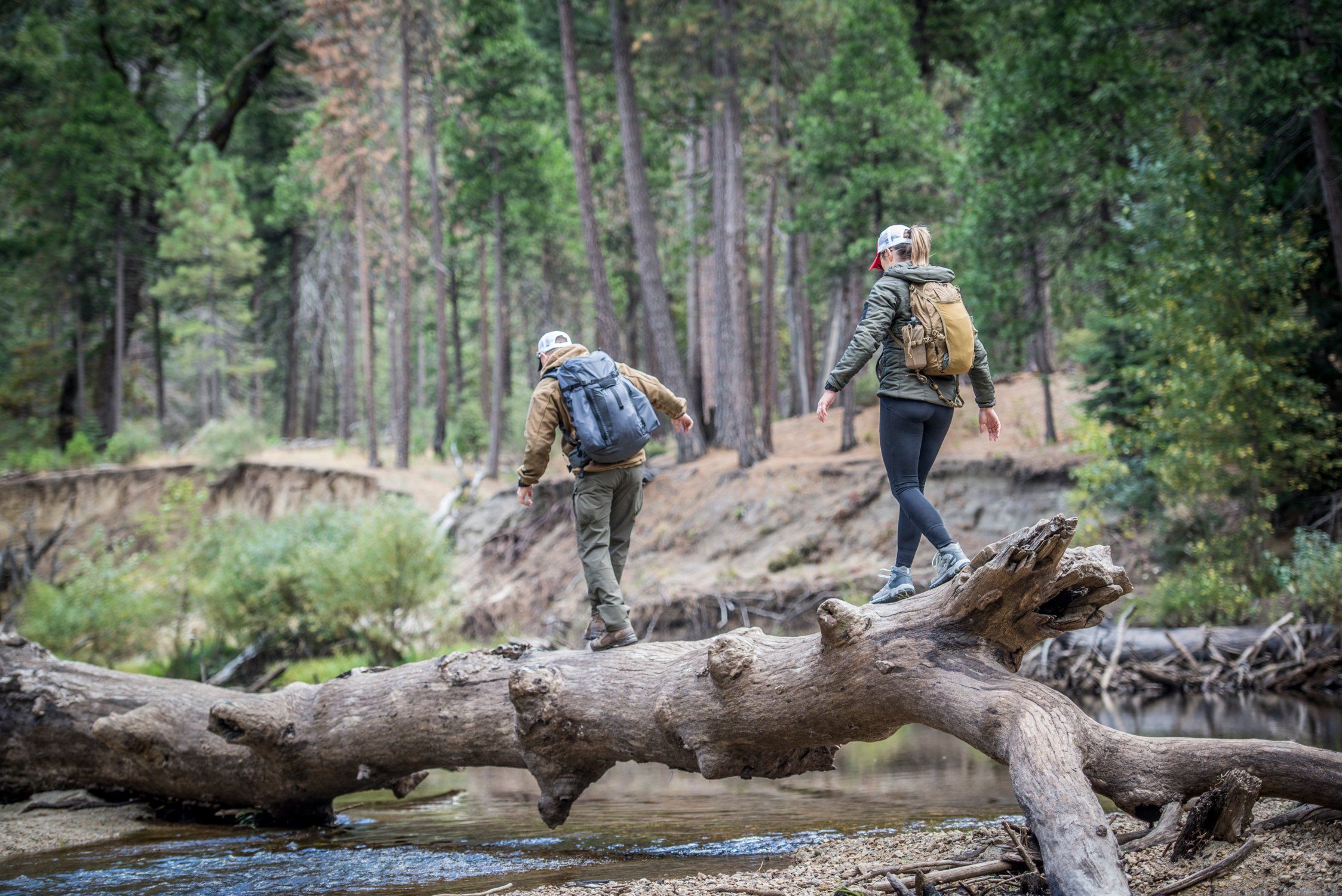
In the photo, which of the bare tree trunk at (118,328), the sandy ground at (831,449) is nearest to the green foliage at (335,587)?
the sandy ground at (831,449)

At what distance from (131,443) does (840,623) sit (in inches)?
1256

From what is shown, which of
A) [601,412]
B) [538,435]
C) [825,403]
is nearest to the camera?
[825,403]

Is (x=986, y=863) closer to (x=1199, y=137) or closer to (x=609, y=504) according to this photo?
(x=609, y=504)

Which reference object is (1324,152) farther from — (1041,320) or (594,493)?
(594,493)

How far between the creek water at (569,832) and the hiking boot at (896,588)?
5.50ft

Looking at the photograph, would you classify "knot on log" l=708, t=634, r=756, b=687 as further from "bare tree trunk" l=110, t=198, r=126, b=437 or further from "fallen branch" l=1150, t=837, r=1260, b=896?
"bare tree trunk" l=110, t=198, r=126, b=437

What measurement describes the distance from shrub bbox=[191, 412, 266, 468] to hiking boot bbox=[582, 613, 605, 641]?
1099 inches

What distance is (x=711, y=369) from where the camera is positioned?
27438mm

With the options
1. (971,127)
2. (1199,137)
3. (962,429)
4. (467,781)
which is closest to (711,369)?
(962,429)

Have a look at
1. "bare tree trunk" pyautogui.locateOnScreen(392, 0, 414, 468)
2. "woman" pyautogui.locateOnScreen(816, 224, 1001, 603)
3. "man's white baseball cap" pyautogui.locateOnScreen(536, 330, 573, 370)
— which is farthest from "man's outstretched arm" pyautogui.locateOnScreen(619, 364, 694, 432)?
"bare tree trunk" pyautogui.locateOnScreen(392, 0, 414, 468)

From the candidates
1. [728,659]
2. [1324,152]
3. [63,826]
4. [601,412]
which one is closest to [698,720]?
[728,659]

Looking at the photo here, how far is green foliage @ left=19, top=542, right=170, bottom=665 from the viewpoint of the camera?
49.5 ft

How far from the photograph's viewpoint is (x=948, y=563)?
553 centimetres

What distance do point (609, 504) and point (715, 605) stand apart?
10.8 meters
